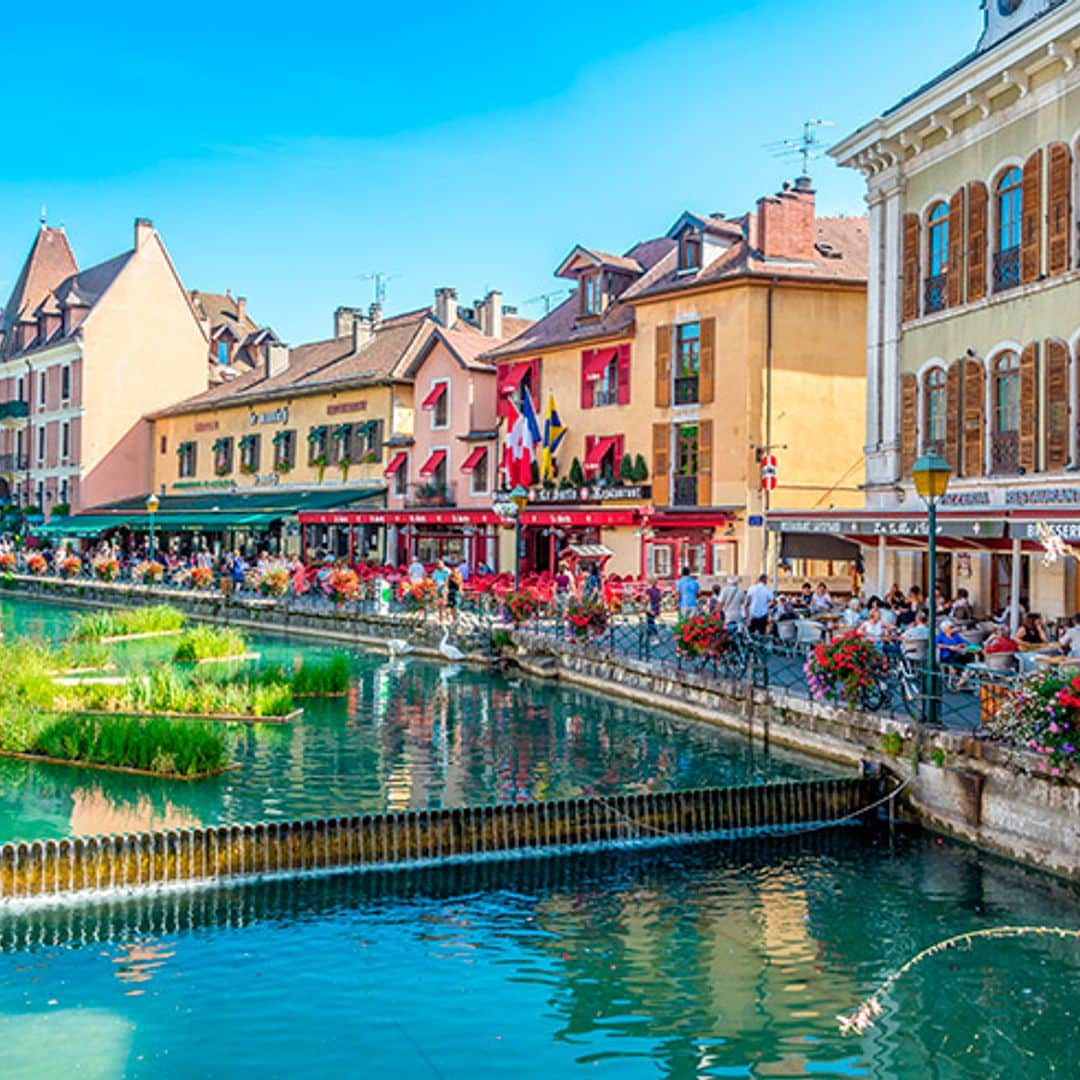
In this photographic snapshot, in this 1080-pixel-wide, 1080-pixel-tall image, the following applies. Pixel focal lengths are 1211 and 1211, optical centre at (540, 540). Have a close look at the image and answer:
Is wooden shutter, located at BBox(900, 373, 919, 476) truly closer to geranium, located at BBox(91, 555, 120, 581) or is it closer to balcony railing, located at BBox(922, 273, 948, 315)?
balcony railing, located at BBox(922, 273, 948, 315)

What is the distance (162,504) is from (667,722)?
123ft

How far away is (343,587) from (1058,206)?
1868 centimetres

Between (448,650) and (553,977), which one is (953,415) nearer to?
(448,650)

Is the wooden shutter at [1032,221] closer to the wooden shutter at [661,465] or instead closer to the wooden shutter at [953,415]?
the wooden shutter at [953,415]

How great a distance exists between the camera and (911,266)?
20.4 m

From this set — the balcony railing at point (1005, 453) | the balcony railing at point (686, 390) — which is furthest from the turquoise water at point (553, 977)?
the balcony railing at point (686, 390)

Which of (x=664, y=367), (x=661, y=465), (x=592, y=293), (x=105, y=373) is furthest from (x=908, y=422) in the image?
(x=105, y=373)

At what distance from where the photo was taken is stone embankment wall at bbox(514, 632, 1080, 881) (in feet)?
34.6

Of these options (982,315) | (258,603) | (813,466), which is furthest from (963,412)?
(258,603)

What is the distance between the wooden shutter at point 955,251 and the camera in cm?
1911

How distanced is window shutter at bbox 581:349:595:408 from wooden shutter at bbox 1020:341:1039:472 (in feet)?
57.0

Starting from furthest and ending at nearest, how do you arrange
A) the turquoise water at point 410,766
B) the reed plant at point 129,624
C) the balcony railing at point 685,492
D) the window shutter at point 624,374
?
the window shutter at point 624,374 → the balcony railing at point 685,492 → the reed plant at point 129,624 → the turquoise water at point 410,766

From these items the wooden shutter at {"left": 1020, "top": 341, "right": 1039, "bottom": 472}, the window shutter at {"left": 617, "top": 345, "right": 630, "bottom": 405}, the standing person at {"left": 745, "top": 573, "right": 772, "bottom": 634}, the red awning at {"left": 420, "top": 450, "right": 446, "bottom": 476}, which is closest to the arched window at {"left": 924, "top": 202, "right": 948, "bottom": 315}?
the wooden shutter at {"left": 1020, "top": 341, "right": 1039, "bottom": 472}

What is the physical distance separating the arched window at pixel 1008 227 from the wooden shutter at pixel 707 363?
39.4 feet
